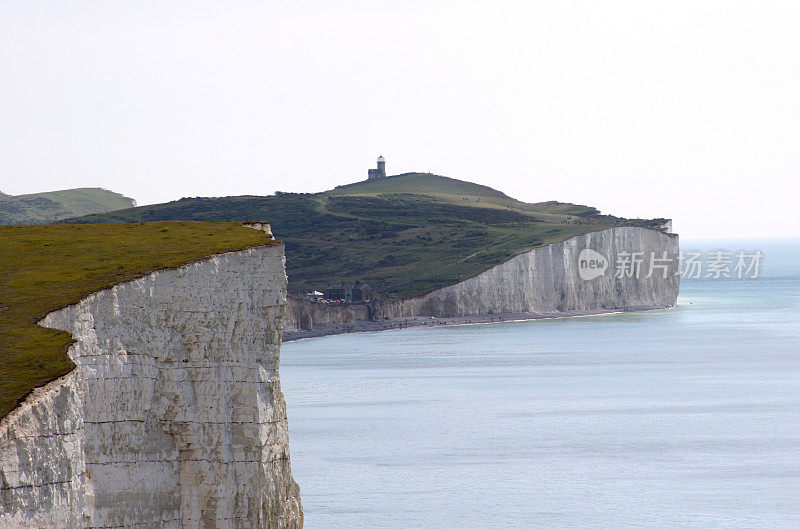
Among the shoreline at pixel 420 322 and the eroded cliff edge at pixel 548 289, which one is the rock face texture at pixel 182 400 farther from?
the eroded cliff edge at pixel 548 289

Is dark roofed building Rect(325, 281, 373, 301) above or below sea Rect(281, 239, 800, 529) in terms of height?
above

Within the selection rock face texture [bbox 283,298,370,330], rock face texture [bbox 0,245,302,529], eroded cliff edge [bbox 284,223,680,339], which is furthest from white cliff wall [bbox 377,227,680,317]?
rock face texture [bbox 0,245,302,529]

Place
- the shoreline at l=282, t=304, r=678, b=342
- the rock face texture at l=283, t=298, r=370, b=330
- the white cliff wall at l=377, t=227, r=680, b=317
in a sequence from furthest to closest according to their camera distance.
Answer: the white cliff wall at l=377, t=227, r=680, b=317 → the rock face texture at l=283, t=298, r=370, b=330 → the shoreline at l=282, t=304, r=678, b=342

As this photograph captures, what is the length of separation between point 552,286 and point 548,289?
818 mm

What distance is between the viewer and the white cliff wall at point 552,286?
6609 inches

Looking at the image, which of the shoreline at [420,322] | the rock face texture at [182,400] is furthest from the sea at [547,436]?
the shoreline at [420,322]

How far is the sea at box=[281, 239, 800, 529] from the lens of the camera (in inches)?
1730

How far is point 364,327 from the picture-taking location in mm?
152000

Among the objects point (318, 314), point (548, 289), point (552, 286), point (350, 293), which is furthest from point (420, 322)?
point (552, 286)

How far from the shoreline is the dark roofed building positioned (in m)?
8.22

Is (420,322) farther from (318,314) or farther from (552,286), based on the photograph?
(552,286)

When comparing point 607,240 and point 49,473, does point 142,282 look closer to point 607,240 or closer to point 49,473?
point 49,473

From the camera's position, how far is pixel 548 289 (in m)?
175

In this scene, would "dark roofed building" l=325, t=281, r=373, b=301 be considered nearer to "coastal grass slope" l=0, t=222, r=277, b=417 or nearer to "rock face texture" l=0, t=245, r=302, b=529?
"coastal grass slope" l=0, t=222, r=277, b=417
